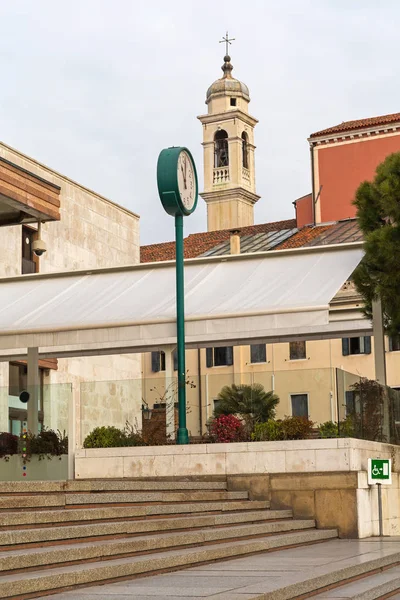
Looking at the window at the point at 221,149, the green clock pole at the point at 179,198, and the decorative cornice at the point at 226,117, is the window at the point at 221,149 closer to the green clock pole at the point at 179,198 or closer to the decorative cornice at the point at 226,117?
the decorative cornice at the point at 226,117

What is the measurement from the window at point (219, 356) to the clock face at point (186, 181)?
115ft

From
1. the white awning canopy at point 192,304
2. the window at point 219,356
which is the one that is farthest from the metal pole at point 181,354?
the window at point 219,356

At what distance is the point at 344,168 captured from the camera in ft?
187

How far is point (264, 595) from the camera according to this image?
886cm

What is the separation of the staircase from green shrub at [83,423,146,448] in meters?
1.50

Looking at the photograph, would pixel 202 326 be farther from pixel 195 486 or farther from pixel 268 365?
pixel 268 365

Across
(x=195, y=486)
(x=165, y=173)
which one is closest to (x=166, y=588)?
(x=195, y=486)

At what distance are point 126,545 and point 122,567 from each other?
0.99m

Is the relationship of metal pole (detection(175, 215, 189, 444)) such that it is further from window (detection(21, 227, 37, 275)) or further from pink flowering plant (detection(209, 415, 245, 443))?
window (detection(21, 227, 37, 275))

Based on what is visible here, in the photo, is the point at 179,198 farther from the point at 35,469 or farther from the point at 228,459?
the point at 35,469

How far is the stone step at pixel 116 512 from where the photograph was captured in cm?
1066

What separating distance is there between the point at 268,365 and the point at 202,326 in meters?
36.8

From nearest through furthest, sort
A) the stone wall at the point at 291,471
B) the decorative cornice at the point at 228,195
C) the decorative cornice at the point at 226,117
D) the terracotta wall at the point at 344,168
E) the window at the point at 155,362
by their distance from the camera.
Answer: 1. the stone wall at the point at 291,471
2. the terracotta wall at the point at 344,168
3. the window at the point at 155,362
4. the decorative cornice at the point at 228,195
5. the decorative cornice at the point at 226,117

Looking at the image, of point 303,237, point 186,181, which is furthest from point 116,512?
point 303,237
